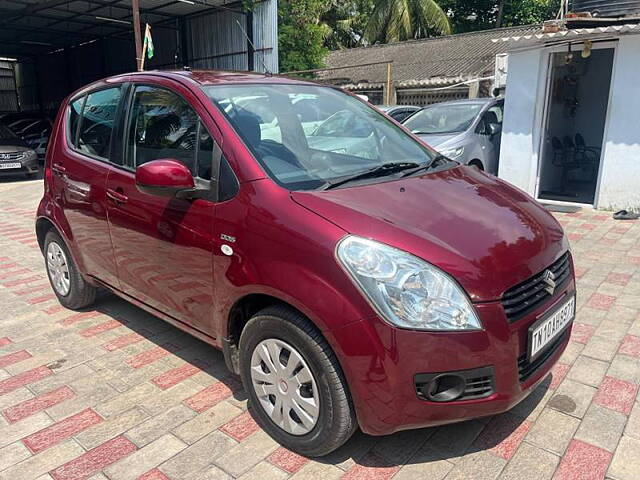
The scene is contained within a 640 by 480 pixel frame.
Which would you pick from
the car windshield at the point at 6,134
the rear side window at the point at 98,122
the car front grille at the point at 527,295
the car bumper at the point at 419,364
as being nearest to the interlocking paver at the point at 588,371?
the car front grille at the point at 527,295

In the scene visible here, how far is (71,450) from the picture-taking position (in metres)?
2.50

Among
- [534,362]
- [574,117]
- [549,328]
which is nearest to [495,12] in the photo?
[574,117]

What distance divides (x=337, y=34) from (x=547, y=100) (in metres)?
25.0

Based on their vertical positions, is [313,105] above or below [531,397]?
above

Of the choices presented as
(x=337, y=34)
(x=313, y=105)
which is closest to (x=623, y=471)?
(x=313, y=105)

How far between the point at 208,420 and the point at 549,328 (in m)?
1.77

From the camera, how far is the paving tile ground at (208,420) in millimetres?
2332

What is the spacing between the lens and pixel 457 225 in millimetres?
2248

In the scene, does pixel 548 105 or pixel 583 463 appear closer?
pixel 583 463

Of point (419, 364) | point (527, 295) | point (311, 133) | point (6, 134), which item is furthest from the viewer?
point (6, 134)

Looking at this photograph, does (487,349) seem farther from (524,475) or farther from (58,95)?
(58,95)

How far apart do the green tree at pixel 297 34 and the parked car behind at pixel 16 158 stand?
9163 mm

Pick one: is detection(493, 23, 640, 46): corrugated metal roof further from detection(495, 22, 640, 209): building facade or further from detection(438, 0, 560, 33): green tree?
detection(438, 0, 560, 33): green tree

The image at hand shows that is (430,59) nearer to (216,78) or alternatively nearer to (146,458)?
(216,78)
